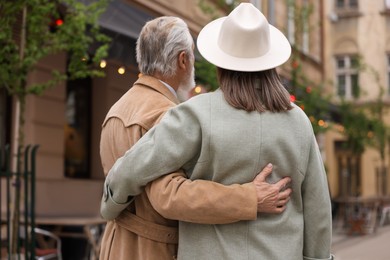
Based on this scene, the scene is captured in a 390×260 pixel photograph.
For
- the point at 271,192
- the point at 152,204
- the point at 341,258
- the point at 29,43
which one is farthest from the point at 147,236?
the point at 341,258

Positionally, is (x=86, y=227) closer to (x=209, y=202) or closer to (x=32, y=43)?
(x=32, y=43)

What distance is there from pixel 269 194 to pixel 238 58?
49 cm

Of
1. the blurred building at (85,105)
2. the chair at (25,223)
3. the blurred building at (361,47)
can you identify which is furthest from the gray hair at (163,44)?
the blurred building at (361,47)

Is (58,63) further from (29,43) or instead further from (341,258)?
(341,258)

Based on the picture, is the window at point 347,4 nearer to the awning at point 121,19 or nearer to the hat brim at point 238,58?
A: the awning at point 121,19

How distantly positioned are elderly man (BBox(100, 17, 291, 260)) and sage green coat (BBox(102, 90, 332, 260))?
1.7 inches

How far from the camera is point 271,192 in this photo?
2.29 metres

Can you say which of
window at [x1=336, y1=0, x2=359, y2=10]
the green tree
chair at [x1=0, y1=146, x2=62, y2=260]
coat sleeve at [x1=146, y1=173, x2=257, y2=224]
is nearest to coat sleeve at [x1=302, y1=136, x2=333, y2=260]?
coat sleeve at [x1=146, y1=173, x2=257, y2=224]

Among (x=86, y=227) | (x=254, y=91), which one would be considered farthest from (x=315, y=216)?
(x=86, y=227)

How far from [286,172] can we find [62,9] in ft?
20.0

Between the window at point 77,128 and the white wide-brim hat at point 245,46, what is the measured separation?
9474mm

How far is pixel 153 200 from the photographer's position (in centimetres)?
235

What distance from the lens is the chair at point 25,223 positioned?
5.72 metres

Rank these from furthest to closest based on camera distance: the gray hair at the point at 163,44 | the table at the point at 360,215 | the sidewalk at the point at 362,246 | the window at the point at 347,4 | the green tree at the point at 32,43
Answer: the window at the point at 347,4
the table at the point at 360,215
the sidewalk at the point at 362,246
the green tree at the point at 32,43
the gray hair at the point at 163,44
